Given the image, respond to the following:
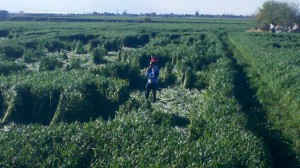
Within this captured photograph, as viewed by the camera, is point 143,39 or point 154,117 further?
point 143,39

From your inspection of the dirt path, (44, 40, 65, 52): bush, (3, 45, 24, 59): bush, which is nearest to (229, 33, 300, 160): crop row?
the dirt path

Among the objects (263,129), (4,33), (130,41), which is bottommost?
(4,33)

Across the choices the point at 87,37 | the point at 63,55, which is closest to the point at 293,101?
the point at 63,55

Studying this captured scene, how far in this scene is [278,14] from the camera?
284ft

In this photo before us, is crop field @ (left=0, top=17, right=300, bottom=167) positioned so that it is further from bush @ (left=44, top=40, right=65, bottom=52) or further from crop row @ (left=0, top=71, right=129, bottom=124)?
bush @ (left=44, top=40, right=65, bottom=52)

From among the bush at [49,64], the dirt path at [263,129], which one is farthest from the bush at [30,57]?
the dirt path at [263,129]

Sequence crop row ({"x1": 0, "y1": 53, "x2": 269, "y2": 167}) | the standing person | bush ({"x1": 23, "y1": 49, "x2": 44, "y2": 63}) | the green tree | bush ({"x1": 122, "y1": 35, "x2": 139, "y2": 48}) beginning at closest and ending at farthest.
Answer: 1. crop row ({"x1": 0, "y1": 53, "x2": 269, "y2": 167})
2. the standing person
3. bush ({"x1": 23, "y1": 49, "x2": 44, "y2": 63})
4. bush ({"x1": 122, "y1": 35, "x2": 139, "y2": 48})
5. the green tree

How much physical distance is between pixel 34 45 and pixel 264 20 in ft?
199

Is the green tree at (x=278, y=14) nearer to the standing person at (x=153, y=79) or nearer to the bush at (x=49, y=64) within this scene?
the bush at (x=49, y=64)

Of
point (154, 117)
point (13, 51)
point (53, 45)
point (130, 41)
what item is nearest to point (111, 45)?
point (53, 45)

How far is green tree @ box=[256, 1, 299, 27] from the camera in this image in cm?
8575

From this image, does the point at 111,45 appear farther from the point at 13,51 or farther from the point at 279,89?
the point at 279,89

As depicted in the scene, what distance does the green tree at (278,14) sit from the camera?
281 feet

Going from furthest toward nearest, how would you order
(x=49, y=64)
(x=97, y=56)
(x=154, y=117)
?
1. (x=97, y=56)
2. (x=49, y=64)
3. (x=154, y=117)
